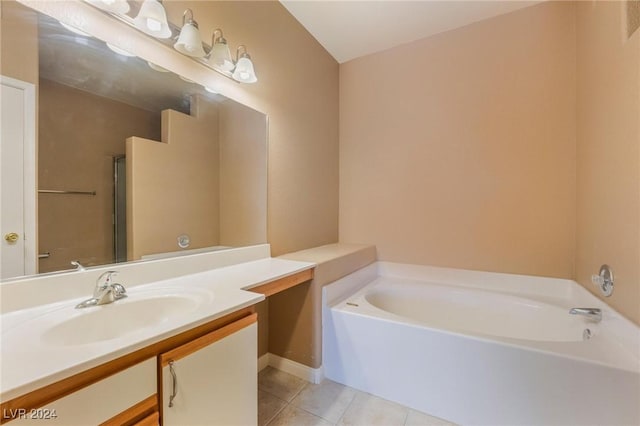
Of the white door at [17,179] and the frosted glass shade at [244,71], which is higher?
the frosted glass shade at [244,71]

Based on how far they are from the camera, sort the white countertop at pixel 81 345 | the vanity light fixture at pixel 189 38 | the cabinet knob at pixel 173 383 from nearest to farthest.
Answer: the white countertop at pixel 81 345 → the cabinet knob at pixel 173 383 → the vanity light fixture at pixel 189 38

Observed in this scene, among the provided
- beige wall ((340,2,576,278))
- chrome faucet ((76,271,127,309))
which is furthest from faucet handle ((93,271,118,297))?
beige wall ((340,2,576,278))

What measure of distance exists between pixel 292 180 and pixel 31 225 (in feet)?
4.97

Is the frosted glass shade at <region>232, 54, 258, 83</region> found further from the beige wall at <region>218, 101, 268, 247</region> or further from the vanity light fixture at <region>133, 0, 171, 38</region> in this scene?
the vanity light fixture at <region>133, 0, 171, 38</region>

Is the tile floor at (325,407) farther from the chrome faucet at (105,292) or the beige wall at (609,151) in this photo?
the beige wall at (609,151)

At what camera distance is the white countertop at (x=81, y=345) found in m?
0.58

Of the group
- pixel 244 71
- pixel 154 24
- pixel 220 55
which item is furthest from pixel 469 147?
pixel 154 24

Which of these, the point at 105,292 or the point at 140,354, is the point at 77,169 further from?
the point at 140,354

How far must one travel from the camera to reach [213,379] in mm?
975

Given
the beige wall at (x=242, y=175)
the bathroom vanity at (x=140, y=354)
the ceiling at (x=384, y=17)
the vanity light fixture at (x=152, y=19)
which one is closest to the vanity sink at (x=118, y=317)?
the bathroom vanity at (x=140, y=354)

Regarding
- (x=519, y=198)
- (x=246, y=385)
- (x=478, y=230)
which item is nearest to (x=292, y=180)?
(x=246, y=385)

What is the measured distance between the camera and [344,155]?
9.50 ft

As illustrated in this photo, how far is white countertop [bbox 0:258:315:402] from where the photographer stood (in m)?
0.58

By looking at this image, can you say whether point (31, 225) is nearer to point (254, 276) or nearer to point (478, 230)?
point (254, 276)
